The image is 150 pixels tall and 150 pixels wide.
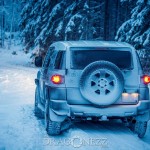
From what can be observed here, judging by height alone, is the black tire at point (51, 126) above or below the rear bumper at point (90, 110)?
below

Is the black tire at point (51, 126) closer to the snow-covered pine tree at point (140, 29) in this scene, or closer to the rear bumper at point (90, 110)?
the rear bumper at point (90, 110)

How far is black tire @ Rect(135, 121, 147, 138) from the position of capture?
7.39 meters

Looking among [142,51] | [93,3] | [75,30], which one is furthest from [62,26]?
[142,51]

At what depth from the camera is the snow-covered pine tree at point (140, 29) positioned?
1738 cm

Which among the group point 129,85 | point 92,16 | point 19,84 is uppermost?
point 92,16

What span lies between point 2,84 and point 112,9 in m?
13.4

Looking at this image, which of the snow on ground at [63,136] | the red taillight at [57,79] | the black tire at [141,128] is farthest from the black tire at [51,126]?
the black tire at [141,128]

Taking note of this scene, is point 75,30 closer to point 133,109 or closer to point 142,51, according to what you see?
point 142,51

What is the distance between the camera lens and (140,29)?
18312 millimetres

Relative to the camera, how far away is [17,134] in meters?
7.45

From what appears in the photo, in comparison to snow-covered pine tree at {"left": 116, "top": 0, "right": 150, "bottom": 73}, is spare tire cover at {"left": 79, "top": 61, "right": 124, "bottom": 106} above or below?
below

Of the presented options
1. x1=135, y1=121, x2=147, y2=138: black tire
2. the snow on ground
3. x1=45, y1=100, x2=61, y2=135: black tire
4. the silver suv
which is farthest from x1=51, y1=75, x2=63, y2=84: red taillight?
x1=135, y1=121, x2=147, y2=138: black tire

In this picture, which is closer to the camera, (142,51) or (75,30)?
(142,51)

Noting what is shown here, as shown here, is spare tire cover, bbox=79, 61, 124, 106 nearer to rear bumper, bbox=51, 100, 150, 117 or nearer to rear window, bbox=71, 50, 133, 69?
rear bumper, bbox=51, 100, 150, 117
